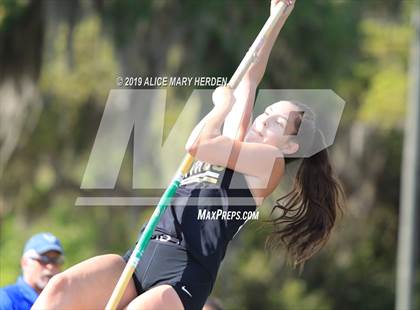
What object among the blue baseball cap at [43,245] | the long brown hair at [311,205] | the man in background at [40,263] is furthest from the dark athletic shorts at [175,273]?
the blue baseball cap at [43,245]

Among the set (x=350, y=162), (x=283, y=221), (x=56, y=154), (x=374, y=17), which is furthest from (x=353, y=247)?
(x=283, y=221)

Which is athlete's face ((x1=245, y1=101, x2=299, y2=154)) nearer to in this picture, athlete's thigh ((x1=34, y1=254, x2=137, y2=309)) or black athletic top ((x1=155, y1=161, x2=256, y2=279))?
black athletic top ((x1=155, y1=161, x2=256, y2=279))

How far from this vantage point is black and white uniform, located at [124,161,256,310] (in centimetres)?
506

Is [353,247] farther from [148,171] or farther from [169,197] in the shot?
[169,197]

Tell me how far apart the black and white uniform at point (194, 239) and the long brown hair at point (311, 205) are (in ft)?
1.43

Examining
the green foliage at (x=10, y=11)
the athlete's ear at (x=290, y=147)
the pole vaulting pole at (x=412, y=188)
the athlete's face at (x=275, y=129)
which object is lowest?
the pole vaulting pole at (x=412, y=188)

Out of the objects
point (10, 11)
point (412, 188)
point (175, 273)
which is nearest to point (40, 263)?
point (175, 273)

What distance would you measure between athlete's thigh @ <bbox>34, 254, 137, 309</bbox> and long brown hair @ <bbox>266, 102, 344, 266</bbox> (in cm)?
95

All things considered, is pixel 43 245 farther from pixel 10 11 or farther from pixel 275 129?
pixel 10 11

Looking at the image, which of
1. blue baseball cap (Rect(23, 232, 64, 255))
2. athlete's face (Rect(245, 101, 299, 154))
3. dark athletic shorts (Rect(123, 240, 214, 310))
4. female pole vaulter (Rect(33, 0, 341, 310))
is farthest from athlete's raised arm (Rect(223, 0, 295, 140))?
blue baseball cap (Rect(23, 232, 64, 255))

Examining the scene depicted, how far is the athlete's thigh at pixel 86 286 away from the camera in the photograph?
488cm

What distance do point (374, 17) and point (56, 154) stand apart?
24.2 feet

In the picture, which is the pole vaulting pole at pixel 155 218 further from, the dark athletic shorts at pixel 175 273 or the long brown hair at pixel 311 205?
the long brown hair at pixel 311 205

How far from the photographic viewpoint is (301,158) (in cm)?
551
